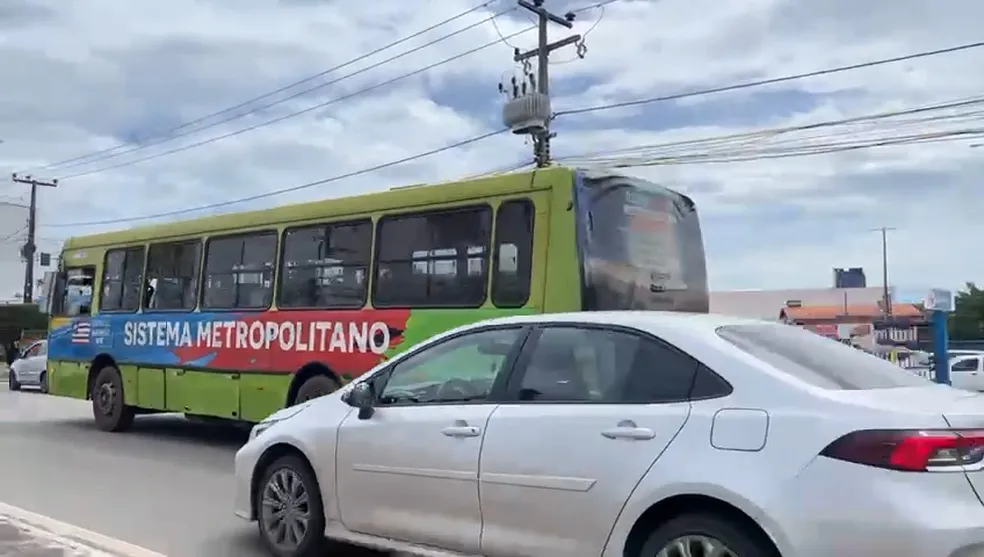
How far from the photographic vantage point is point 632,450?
15.1ft

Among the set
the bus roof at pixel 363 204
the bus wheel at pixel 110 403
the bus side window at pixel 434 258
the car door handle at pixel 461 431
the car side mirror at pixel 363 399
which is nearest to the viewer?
the car door handle at pixel 461 431

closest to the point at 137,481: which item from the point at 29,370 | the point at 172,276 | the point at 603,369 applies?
the point at 172,276

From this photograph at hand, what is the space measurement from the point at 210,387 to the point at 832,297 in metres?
57.2

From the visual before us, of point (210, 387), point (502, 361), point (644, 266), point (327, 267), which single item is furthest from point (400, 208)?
point (502, 361)

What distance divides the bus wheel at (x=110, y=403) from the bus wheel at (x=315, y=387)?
4568 mm

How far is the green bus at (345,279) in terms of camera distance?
9102mm

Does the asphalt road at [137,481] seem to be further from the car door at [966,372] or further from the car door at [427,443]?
the car door at [966,372]

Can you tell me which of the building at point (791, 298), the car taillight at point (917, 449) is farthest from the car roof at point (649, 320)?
the building at point (791, 298)

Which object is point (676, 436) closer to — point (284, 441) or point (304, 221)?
point (284, 441)

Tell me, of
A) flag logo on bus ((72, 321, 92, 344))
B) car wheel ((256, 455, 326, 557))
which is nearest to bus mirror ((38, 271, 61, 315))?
flag logo on bus ((72, 321, 92, 344))

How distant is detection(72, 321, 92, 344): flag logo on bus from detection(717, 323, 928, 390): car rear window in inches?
486

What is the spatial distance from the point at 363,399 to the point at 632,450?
193 centimetres

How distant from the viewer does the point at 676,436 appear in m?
4.51

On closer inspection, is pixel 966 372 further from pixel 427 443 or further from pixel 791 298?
pixel 791 298
